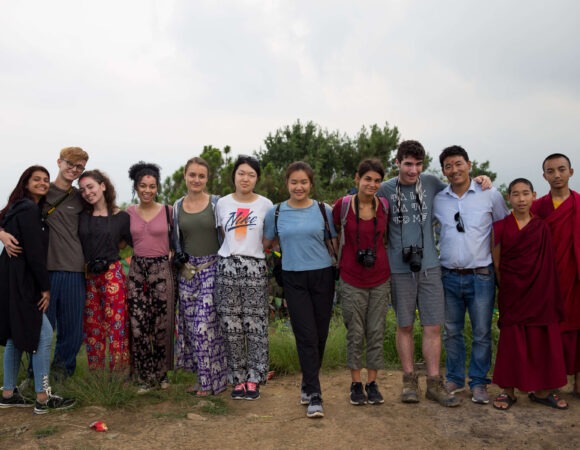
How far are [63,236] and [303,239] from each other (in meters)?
1.87

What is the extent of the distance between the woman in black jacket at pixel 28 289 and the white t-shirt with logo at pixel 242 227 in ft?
4.35

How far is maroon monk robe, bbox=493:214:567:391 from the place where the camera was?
4090 mm

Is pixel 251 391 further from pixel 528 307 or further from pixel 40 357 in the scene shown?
pixel 528 307

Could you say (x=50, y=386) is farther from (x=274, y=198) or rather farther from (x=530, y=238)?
(x=274, y=198)

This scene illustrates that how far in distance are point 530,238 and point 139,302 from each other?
3.06 metres

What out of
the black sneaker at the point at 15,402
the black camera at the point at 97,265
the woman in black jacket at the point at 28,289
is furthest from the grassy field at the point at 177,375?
the black camera at the point at 97,265

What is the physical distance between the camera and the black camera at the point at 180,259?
14.0ft

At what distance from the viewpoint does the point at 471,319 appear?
4.31 metres

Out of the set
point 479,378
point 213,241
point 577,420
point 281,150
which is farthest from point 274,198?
point 281,150

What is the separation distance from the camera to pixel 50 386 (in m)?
4.13

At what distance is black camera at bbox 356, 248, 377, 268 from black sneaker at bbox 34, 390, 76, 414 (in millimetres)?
2420

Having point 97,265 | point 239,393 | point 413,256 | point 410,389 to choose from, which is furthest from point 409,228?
point 97,265

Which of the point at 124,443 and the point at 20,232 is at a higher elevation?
the point at 20,232

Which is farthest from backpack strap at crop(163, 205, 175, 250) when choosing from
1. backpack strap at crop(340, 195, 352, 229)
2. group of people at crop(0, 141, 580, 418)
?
backpack strap at crop(340, 195, 352, 229)
